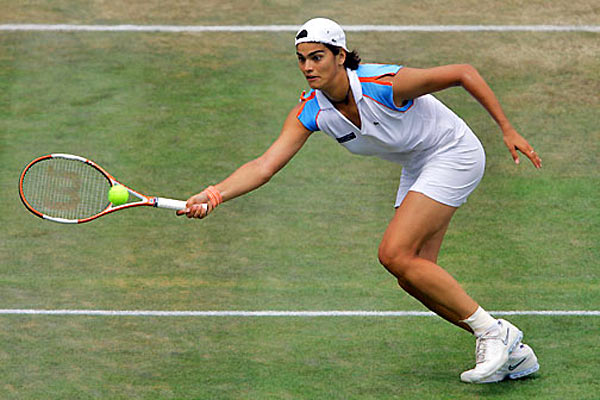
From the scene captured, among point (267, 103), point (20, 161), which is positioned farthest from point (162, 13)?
point (20, 161)

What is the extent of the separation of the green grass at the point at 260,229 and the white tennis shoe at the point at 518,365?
0.28 feet

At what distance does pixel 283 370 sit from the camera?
6949 mm

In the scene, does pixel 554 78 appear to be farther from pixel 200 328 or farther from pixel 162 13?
pixel 200 328

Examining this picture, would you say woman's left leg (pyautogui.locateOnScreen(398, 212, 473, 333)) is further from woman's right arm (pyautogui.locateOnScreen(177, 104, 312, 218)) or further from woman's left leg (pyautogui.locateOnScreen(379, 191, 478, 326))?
woman's right arm (pyautogui.locateOnScreen(177, 104, 312, 218))

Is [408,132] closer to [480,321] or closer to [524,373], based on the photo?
[480,321]

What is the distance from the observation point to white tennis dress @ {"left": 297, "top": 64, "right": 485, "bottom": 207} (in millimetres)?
6539

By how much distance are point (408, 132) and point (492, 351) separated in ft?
4.39

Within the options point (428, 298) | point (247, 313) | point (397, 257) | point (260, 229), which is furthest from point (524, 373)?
point (260, 229)

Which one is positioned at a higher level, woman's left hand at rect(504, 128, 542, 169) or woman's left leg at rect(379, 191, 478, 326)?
woman's left hand at rect(504, 128, 542, 169)

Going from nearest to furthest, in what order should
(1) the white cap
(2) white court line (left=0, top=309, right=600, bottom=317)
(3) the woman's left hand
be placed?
(3) the woman's left hand → (1) the white cap → (2) white court line (left=0, top=309, right=600, bottom=317)

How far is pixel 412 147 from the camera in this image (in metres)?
6.73

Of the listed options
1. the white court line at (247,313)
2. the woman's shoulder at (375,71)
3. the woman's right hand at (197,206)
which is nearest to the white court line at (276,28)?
the white court line at (247,313)

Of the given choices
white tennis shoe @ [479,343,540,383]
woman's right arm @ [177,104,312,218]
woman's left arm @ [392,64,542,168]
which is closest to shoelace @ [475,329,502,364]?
white tennis shoe @ [479,343,540,383]

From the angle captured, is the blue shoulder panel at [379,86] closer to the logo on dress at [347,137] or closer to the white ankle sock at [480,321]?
the logo on dress at [347,137]
